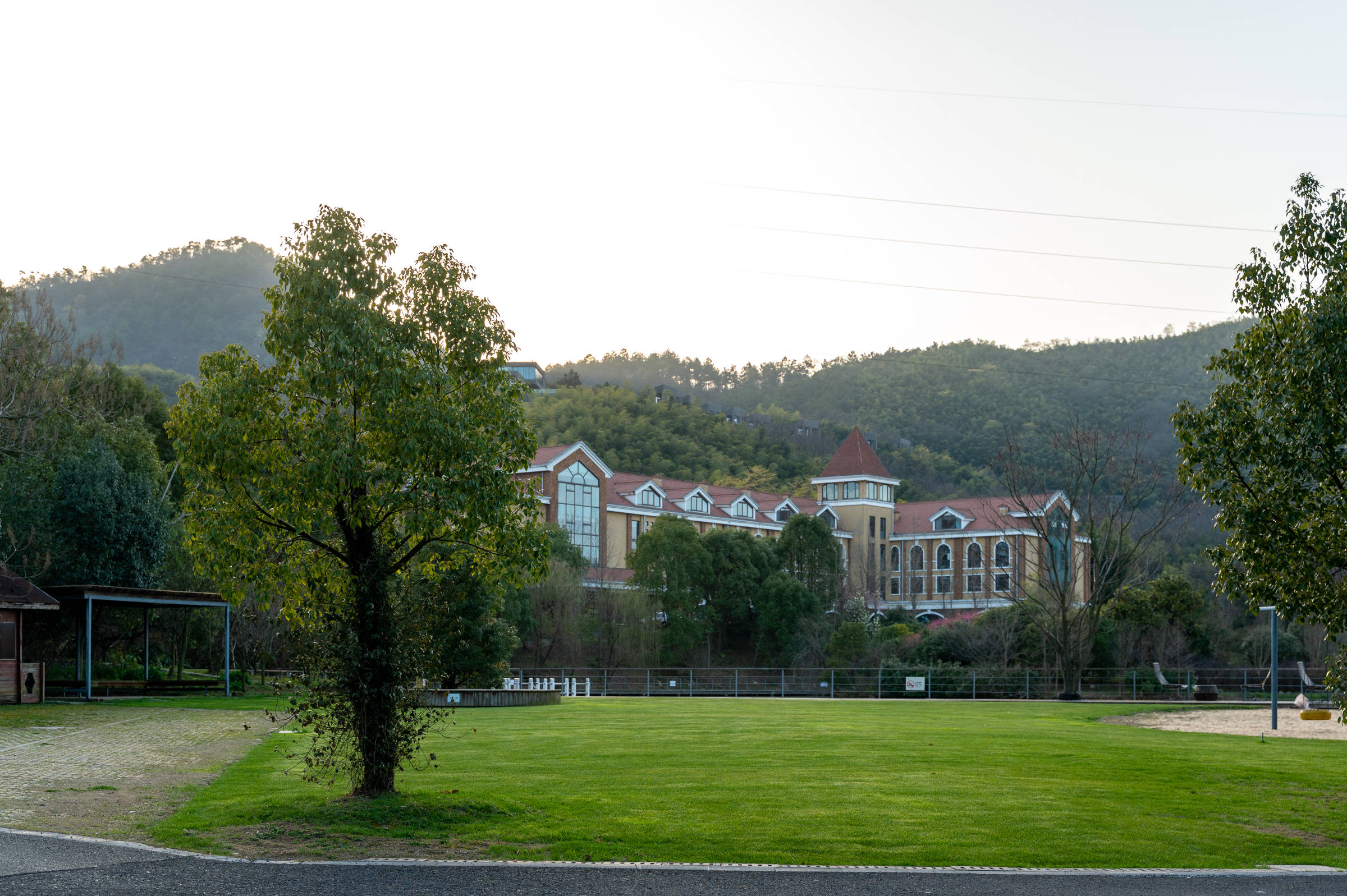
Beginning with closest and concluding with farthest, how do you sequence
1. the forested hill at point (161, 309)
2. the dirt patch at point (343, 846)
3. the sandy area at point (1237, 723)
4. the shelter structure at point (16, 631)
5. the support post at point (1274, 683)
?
the dirt patch at point (343, 846), the sandy area at point (1237, 723), the support post at point (1274, 683), the shelter structure at point (16, 631), the forested hill at point (161, 309)

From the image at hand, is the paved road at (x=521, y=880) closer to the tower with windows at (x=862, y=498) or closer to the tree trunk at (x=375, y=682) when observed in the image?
the tree trunk at (x=375, y=682)

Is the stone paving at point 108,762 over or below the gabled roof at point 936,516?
below

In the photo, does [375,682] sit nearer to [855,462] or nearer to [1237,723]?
[1237,723]

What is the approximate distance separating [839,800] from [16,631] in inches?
880

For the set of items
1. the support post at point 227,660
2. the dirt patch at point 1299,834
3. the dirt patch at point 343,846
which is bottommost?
the support post at point 227,660

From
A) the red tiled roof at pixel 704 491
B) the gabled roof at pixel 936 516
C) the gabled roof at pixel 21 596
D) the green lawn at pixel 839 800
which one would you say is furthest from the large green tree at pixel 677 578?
the green lawn at pixel 839 800

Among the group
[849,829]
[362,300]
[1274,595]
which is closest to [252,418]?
[362,300]

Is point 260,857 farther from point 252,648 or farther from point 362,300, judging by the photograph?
point 252,648

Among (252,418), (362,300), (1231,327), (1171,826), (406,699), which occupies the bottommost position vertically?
(1171,826)

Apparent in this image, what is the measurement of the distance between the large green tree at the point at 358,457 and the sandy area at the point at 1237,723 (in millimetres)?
17805

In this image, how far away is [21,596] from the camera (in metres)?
27.7

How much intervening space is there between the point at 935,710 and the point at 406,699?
21271 mm

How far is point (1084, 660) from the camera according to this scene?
43.0 m

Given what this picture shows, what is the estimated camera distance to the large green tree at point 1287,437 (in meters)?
12.6
